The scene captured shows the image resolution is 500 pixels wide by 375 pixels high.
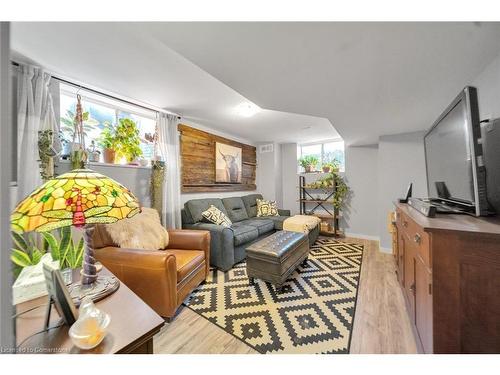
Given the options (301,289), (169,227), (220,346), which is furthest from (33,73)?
(301,289)

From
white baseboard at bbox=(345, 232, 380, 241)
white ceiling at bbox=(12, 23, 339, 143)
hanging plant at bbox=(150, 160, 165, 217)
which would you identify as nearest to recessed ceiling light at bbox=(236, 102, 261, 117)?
white ceiling at bbox=(12, 23, 339, 143)

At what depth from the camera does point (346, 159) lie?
13.3 feet

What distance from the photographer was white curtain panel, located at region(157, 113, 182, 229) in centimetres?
261

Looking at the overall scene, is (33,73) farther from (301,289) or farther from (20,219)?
(301,289)

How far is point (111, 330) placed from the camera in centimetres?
64

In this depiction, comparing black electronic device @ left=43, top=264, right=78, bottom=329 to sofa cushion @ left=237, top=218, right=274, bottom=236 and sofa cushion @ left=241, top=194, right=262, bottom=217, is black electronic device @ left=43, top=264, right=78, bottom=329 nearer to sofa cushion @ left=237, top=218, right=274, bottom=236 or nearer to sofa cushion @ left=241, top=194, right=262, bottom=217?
sofa cushion @ left=237, top=218, right=274, bottom=236

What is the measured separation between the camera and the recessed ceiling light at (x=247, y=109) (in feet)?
8.13

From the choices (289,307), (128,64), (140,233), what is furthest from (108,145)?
(289,307)

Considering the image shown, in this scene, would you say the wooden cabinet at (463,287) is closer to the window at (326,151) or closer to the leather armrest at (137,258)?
the leather armrest at (137,258)

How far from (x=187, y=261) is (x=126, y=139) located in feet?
5.01

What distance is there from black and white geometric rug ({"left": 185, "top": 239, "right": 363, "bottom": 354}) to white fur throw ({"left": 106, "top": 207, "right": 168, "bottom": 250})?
668mm

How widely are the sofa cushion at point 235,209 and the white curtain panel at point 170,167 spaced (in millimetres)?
967
